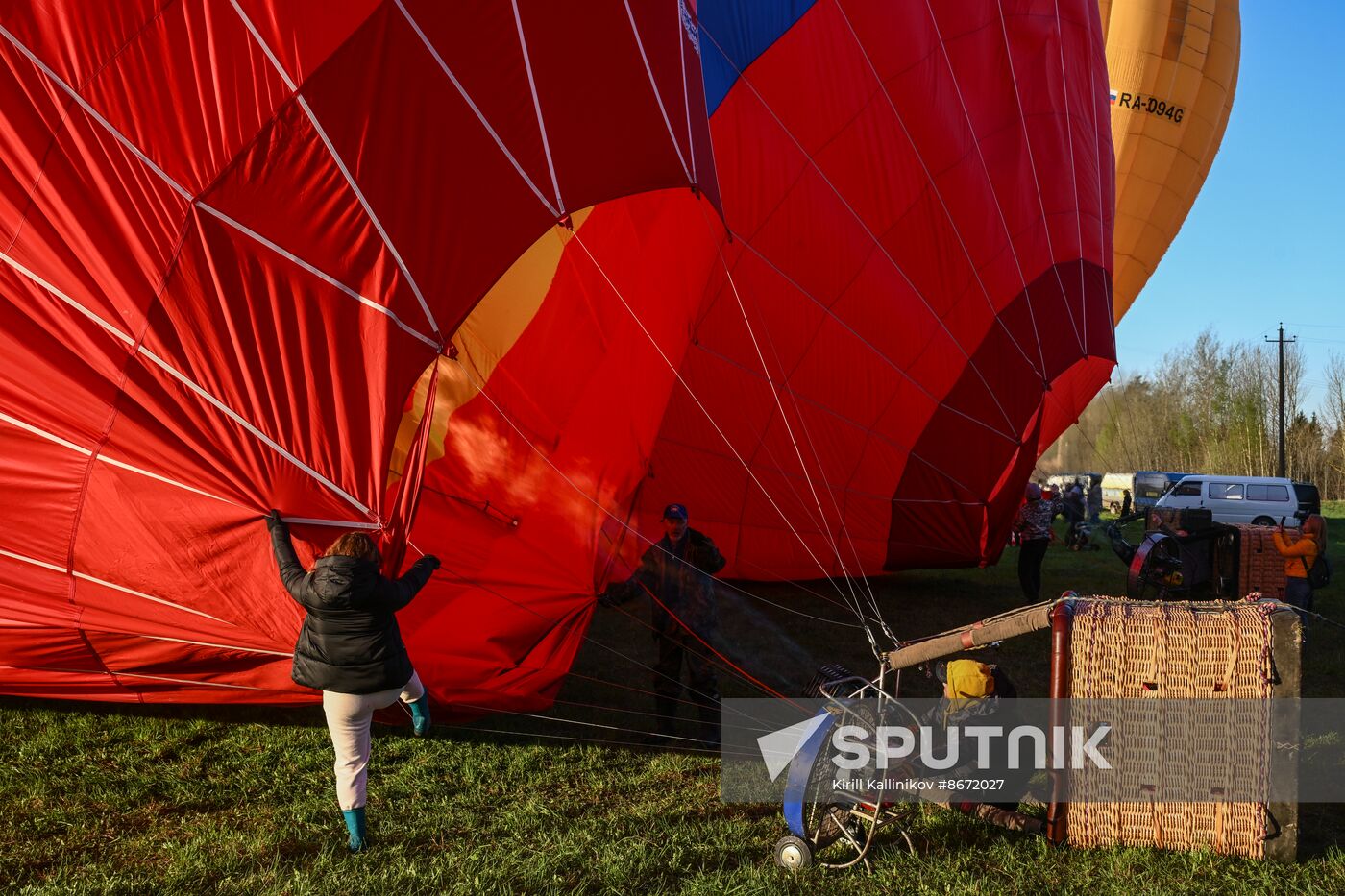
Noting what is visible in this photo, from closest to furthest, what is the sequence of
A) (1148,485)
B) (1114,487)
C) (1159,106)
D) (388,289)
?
(388,289), (1159,106), (1148,485), (1114,487)

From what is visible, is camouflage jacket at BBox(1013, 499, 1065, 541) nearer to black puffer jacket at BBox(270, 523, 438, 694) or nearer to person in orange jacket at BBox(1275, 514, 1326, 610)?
person in orange jacket at BBox(1275, 514, 1326, 610)

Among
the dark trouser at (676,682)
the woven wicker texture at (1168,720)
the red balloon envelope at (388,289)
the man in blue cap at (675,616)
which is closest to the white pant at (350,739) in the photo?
the red balloon envelope at (388,289)

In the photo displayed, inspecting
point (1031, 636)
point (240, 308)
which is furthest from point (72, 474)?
point (1031, 636)

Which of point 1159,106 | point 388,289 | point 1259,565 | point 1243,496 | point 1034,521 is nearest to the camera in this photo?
point 388,289

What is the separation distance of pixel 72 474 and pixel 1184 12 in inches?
543

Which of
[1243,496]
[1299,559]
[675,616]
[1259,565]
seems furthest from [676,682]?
[1243,496]

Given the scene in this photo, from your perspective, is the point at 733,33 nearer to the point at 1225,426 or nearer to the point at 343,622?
the point at 343,622

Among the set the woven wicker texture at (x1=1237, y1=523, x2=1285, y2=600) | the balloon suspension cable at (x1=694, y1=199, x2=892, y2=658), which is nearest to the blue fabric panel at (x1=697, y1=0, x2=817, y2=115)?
the balloon suspension cable at (x1=694, y1=199, x2=892, y2=658)

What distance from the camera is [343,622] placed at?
338 centimetres

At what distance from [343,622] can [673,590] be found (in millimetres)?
1805

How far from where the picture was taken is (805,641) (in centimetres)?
682

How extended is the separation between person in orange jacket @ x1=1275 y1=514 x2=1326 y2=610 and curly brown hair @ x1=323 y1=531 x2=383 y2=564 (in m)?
7.42

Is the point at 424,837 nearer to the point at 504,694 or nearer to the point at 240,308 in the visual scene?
the point at 504,694

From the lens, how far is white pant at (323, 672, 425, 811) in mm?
3414
